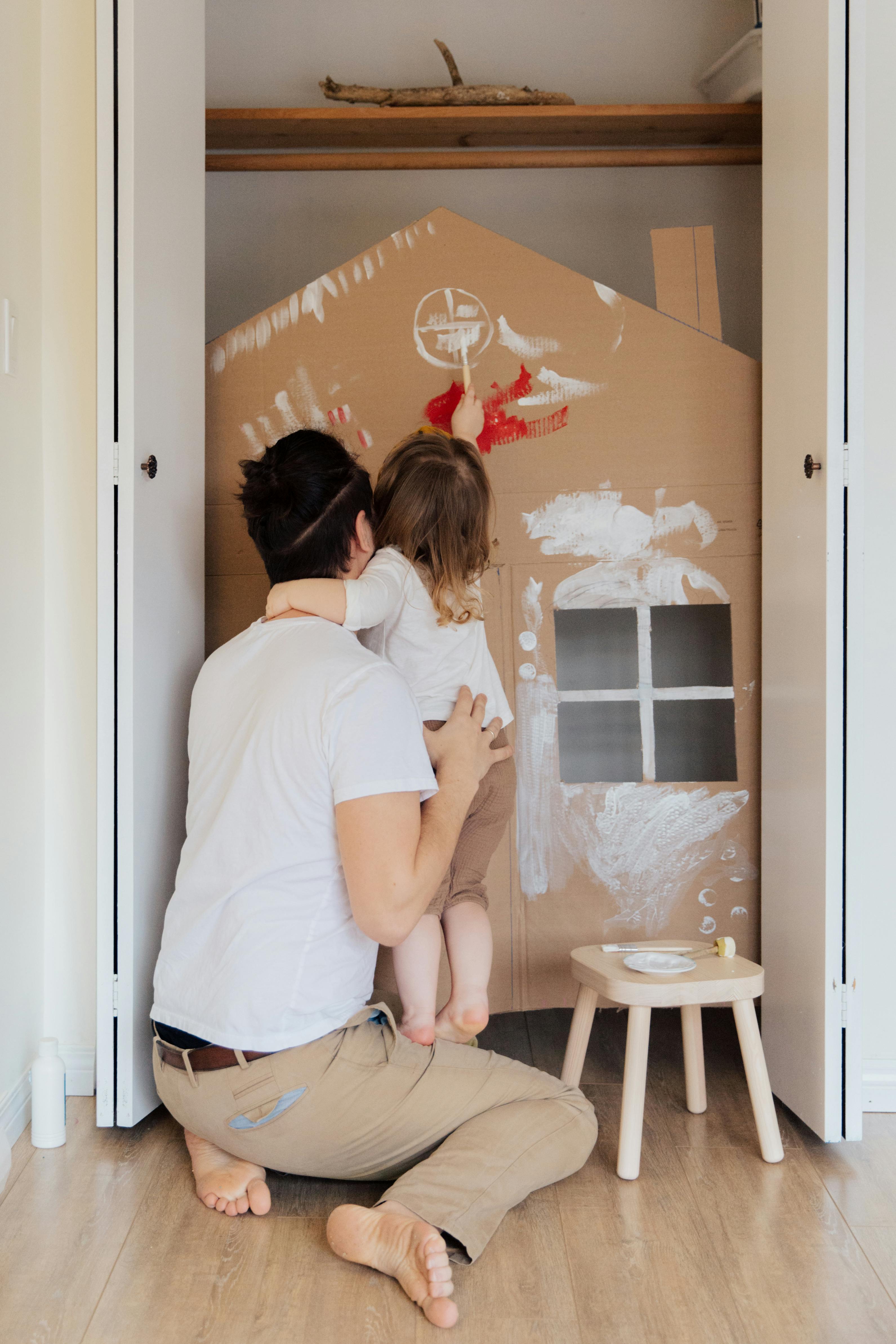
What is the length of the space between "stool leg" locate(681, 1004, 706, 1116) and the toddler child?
0.39 m

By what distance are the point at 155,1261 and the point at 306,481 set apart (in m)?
1.21

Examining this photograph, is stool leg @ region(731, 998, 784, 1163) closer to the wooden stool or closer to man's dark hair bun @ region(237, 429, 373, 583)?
the wooden stool

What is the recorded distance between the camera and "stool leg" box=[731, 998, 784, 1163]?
1851mm

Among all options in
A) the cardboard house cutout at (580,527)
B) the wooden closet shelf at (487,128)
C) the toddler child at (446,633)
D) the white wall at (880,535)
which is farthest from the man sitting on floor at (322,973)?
the wooden closet shelf at (487,128)

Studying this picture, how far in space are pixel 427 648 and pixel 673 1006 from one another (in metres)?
0.80

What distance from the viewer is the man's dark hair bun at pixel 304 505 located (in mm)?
1753

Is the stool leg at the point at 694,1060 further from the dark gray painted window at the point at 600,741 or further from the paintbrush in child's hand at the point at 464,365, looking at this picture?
the paintbrush in child's hand at the point at 464,365

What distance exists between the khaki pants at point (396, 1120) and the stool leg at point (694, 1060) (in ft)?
1.30

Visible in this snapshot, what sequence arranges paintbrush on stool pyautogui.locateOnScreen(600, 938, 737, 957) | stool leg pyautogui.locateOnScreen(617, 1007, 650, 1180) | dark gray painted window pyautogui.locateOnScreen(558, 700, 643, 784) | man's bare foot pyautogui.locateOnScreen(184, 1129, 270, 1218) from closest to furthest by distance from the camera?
man's bare foot pyautogui.locateOnScreen(184, 1129, 270, 1218) < stool leg pyautogui.locateOnScreen(617, 1007, 650, 1180) < paintbrush on stool pyautogui.locateOnScreen(600, 938, 737, 957) < dark gray painted window pyautogui.locateOnScreen(558, 700, 643, 784)

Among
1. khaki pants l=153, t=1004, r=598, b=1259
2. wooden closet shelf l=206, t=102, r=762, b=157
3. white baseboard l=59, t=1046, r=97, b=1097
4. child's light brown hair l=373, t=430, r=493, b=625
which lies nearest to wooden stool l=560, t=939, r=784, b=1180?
khaki pants l=153, t=1004, r=598, b=1259

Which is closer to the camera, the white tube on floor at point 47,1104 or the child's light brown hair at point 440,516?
the white tube on floor at point 47,1104

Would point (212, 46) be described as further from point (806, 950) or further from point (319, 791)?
point (806, 950)

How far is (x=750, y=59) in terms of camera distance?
2.50 meters

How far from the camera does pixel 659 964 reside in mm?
1938
